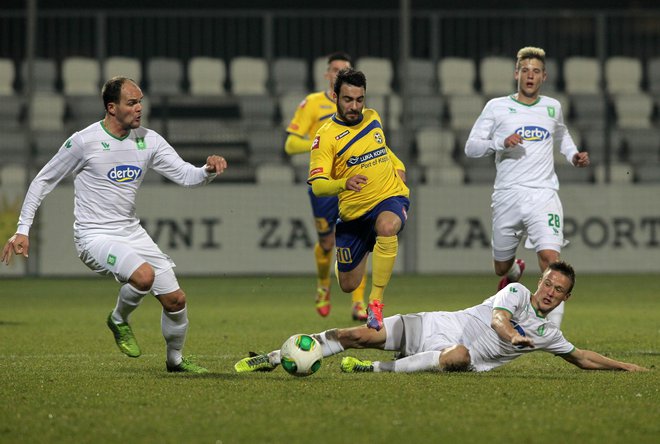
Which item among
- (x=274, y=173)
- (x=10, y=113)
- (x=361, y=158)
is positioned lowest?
(x=274, y=173)

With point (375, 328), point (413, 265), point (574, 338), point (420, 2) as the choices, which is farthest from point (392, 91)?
point (375, 328)

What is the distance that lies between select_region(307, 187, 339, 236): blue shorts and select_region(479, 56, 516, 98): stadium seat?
804 cm

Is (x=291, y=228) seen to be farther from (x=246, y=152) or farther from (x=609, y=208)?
(x=609, y=208)

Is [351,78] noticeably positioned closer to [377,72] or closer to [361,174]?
[361,174]

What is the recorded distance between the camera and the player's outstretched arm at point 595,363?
7.34 metres

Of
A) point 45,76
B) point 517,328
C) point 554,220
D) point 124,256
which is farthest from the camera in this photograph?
point 45,76

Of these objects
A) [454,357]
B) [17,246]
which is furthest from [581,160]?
[17,246]

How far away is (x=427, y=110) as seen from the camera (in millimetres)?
18703

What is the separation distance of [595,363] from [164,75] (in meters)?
12.9

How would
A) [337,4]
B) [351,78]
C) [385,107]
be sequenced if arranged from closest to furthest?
[351,78]
[385,107]
[337,4]

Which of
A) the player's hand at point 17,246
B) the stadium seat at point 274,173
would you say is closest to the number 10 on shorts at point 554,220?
the player's hand at point 17,246

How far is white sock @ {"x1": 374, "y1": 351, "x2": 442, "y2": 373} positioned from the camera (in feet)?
23.9

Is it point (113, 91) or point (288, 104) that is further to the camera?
point (288, 104)

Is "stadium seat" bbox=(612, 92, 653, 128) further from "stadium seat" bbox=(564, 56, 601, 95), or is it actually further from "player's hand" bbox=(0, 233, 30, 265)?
"player's hand" bbox=(0, 233, 30, 265)
